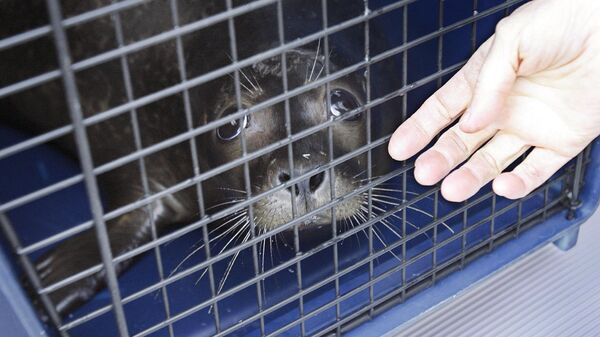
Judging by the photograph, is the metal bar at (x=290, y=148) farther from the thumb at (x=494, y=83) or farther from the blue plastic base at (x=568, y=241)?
the blue plastic base at (x=568, y=241)

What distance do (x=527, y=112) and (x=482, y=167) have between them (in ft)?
0.38

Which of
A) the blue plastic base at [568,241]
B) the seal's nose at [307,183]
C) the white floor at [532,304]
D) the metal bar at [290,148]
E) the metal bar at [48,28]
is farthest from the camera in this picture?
the blue plastic base at [568,241]

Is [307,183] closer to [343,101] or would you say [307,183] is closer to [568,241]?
[343,101]

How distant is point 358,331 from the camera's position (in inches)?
57.1

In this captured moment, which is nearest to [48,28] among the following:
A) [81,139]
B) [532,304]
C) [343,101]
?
[81,139]

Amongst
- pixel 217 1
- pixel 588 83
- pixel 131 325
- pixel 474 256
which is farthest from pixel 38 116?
pixel 588 83

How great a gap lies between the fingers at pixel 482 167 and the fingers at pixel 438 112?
0.25 feet

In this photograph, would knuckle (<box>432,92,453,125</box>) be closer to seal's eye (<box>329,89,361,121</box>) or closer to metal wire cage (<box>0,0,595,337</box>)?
metal wire cage (<box>0,0,595,337</box>)

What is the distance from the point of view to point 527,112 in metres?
1.34

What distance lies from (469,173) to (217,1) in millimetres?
860

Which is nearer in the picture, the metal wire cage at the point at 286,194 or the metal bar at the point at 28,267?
the metal bar at the point at 28,267

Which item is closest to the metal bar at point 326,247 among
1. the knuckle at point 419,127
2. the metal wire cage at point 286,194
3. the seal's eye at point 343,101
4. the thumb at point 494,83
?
the metal wire cage at point 286,194

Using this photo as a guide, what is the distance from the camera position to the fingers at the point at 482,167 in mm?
1299

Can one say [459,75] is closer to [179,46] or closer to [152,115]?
[179,46]
